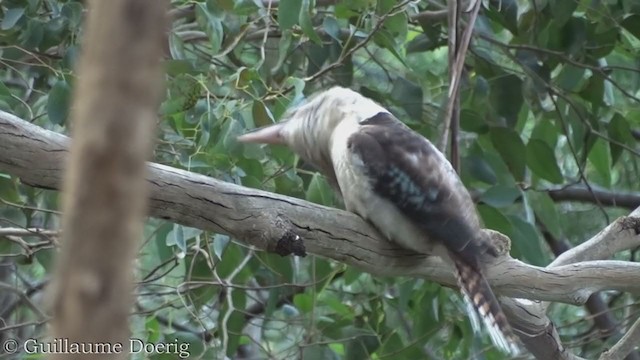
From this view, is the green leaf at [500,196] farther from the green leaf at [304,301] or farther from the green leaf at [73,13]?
the green leaf at [73,13]

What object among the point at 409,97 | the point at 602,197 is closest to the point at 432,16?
the point at 409,97

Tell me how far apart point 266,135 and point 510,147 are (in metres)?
0.91

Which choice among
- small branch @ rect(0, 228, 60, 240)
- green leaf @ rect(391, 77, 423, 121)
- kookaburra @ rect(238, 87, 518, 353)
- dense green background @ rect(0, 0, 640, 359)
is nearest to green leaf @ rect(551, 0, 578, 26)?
dense green background @ rect(0, 0, 640, 359)

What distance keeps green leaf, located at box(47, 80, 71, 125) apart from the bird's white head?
0.40m

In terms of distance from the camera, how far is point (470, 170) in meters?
2.80

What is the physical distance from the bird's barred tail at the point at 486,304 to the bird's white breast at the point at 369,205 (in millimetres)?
108

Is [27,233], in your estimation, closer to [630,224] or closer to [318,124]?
[318,124]

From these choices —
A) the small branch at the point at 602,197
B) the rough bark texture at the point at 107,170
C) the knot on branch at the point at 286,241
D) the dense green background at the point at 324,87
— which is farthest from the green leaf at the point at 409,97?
the rough bark texture at the point at 107,170

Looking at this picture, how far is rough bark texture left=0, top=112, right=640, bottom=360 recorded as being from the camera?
154cm

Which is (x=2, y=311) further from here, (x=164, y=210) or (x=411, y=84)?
(x=164, y=210)

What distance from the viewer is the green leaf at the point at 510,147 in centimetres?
285

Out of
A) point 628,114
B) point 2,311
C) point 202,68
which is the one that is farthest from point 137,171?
point 2,311

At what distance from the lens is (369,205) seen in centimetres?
198

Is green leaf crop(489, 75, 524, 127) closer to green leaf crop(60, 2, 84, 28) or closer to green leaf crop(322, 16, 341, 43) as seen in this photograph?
green leaf crop(322, 16, 341, 43)
